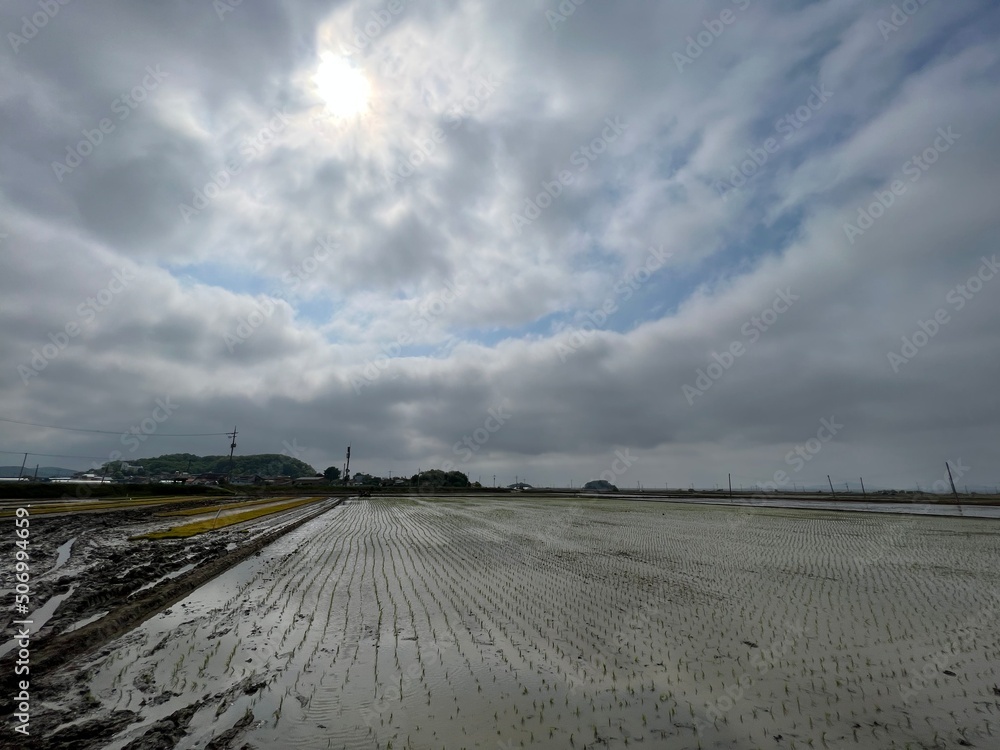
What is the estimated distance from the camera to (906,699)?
19.2 feet

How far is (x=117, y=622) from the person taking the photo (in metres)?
8.15

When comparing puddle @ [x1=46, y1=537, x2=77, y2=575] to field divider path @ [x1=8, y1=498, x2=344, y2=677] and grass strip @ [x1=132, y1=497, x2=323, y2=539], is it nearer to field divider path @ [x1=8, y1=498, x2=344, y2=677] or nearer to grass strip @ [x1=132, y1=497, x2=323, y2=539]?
grass strip @ [x1=132, y1=497, x2=323, y2=539]

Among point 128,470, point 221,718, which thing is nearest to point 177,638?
point 221,718

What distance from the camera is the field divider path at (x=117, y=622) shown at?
6.50 meters

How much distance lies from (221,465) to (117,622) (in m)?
168

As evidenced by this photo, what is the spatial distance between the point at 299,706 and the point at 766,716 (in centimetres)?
546

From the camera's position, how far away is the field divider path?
21.3ft

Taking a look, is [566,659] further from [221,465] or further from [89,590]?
[221,465]

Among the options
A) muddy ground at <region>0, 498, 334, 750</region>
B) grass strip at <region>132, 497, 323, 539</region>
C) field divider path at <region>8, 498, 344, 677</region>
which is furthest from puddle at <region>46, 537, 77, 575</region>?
field divider path at <region>8, 498, 344, 677</region>

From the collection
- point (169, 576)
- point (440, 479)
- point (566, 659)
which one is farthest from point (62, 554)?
point (440, 479)

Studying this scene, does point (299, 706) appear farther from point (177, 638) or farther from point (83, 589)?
point (83, 589)

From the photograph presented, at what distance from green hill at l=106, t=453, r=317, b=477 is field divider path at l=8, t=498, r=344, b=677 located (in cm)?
12418

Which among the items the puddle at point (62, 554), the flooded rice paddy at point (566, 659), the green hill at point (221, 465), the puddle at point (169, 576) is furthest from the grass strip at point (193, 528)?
the green hill at point (221, 465)

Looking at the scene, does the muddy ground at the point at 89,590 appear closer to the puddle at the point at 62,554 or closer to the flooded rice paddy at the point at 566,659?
the puddle at the point at 62,554
